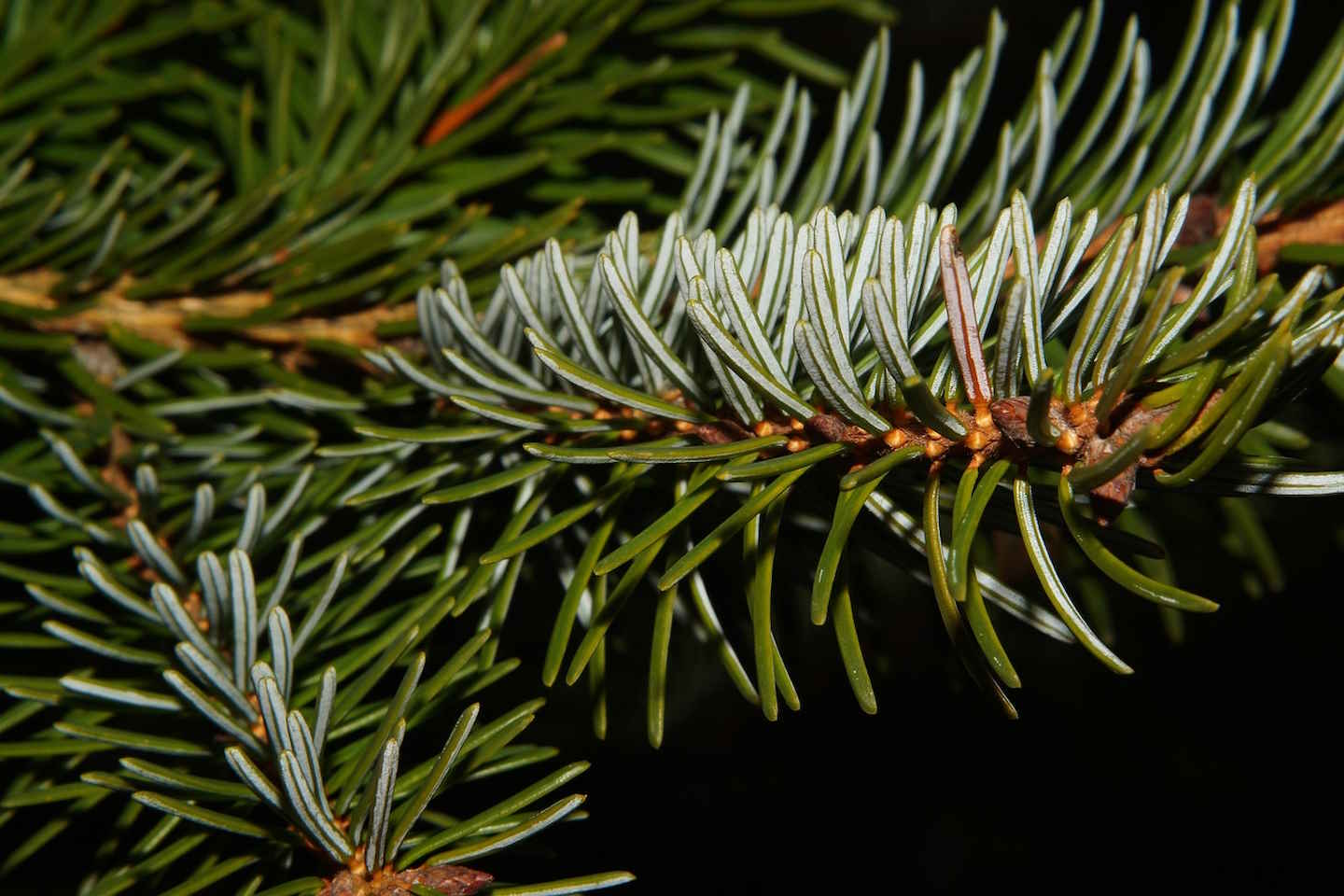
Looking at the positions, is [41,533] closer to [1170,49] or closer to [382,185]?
[382,185]

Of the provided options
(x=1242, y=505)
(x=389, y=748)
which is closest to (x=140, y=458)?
(x=389, y=748)

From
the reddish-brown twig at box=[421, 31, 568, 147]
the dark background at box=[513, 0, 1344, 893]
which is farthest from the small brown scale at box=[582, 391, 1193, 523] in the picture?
the dark background at box=[513, 0, 1344, 893]

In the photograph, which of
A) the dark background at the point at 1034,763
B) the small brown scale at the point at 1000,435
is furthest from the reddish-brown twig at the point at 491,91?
the dark background at the point at 1034,763

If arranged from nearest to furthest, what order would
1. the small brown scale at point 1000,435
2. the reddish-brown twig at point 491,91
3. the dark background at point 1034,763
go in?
1. the small brown scale at point 1000,435
2. the reddish-brown twig at point 491,91
3. the dark background at point 1034,763

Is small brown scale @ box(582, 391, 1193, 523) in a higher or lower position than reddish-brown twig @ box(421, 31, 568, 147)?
lower

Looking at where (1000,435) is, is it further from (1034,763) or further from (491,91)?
(1034,763)

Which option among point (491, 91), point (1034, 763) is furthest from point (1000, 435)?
point (1034, 763)

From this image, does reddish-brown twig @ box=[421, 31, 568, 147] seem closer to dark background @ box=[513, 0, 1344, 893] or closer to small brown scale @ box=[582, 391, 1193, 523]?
small brown scale @ box=[582, 391, 1193, 523]

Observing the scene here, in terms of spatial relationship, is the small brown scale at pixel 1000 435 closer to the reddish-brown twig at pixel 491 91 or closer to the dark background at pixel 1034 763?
the reddish-brown twig at pixel 491 91
